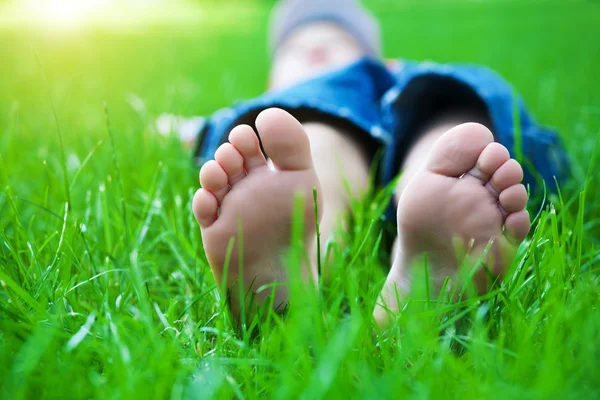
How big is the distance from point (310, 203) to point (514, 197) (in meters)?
0.22

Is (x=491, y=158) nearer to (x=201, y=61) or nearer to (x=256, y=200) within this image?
(x=256, y=200)

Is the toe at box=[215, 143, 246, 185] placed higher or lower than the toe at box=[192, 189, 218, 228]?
higher

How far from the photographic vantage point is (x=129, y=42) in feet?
11.8

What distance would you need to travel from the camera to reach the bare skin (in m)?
0.55

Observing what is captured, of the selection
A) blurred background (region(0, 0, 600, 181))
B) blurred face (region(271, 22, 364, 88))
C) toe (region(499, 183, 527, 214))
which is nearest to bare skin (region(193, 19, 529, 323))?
toe (region(499, 183, 527, 214))

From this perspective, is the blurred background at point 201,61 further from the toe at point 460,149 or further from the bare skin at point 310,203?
the toe at point 460,149

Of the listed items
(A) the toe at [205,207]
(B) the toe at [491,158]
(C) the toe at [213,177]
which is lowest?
(A) the toe at [205,207]

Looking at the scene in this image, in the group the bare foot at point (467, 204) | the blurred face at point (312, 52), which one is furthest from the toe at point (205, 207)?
the blurred face at point (312, 52)

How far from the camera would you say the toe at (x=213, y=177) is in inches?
22.8

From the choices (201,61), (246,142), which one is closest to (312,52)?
(201,61)

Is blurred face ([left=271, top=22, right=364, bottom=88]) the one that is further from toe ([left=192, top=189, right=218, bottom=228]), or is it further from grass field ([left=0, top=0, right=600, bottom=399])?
toe ([left=192, top=189, right=218, bottom=228])

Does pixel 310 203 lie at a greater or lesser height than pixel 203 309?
greater

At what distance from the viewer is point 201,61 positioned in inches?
114

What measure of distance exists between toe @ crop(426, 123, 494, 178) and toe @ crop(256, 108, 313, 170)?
0.15 meters
